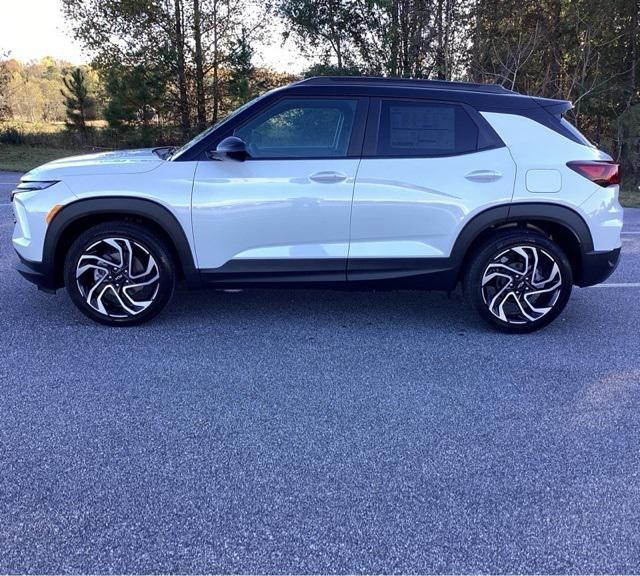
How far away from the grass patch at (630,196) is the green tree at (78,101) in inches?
887

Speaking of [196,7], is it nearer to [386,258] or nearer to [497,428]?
[386,258]

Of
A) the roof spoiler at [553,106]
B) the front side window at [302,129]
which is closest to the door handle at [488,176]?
the roof spoiler at [553,106]

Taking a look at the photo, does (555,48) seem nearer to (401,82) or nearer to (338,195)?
(401,82)

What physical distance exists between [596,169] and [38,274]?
13.6ft

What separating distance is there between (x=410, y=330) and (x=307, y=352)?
914 mm

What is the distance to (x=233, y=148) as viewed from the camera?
3.92 meters

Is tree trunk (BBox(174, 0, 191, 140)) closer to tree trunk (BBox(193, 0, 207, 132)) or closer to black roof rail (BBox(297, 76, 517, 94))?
tree trunk (BBox(193, 0, 207, 132))

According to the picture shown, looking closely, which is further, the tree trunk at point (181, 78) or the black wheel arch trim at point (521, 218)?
the tree trunk at point (181, 78)

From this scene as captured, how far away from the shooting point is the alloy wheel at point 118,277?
167 inches

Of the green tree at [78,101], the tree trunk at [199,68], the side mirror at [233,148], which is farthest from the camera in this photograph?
the green tree at [78,101]

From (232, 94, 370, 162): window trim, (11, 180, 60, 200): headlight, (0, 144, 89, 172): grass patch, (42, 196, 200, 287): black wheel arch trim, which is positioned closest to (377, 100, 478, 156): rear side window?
(232, 94, 370, 162): window trim

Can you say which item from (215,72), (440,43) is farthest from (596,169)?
(215,72)

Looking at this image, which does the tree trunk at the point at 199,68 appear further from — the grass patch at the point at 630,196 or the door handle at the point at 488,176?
the door handle at the point at 488,176

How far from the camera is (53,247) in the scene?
13.7 ft
